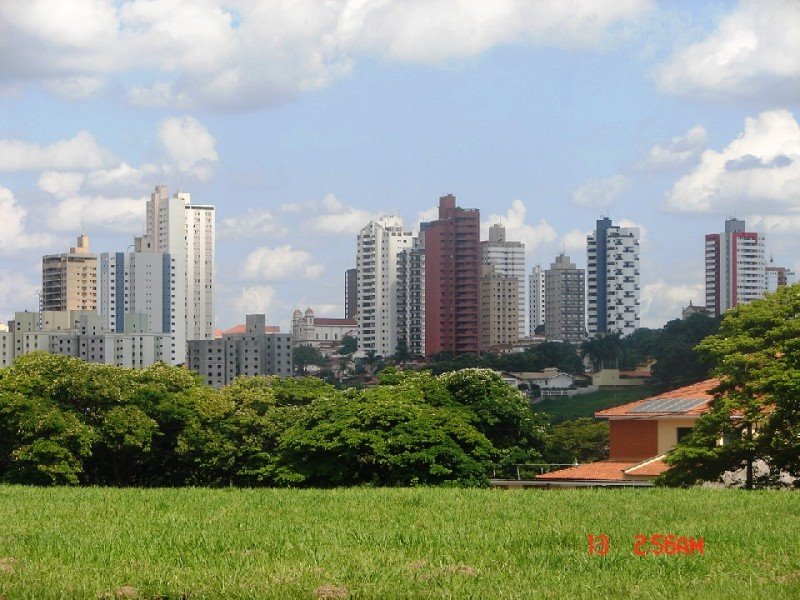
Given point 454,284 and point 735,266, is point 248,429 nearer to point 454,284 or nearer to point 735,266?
point 454,284

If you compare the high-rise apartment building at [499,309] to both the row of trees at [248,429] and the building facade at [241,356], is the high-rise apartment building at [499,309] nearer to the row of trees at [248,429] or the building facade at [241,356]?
the building facade at [241,356]

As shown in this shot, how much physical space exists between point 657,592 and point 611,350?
119775mm

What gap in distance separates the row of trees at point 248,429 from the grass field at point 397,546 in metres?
11.0

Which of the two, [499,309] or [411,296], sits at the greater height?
[411,296]

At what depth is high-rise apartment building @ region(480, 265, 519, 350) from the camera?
584 feet

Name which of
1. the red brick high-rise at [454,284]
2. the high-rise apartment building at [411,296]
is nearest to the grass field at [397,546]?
the red brick high-rise at [454,284]

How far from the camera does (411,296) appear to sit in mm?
186000

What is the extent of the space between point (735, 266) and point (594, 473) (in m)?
149

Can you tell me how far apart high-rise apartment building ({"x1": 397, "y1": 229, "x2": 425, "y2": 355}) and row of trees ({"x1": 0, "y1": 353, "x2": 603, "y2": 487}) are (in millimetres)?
132506

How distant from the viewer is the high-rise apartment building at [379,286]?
188375 mm

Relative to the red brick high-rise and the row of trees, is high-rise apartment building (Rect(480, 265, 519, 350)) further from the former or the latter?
the row of trees

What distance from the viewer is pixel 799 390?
30.9 metres

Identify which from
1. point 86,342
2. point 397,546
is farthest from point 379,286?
point 397,546
